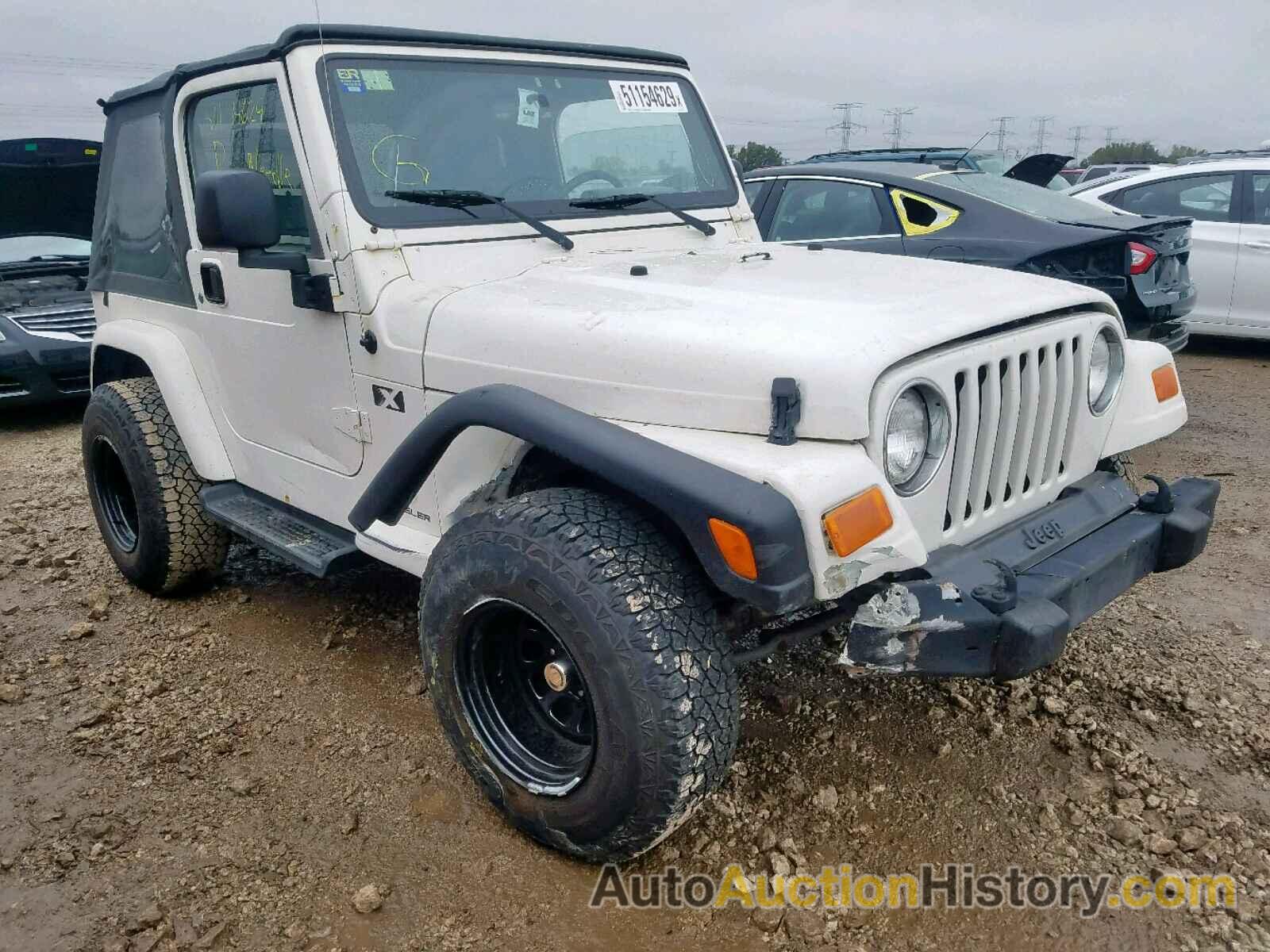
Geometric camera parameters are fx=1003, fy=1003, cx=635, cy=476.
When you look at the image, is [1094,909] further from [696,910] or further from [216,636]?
[216,636]

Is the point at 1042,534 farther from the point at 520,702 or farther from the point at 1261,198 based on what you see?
the point at 1261,198

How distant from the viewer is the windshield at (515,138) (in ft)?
9.75

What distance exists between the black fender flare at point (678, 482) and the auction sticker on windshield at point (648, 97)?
163 centimetres

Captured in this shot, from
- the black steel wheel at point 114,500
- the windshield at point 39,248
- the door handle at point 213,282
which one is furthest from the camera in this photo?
the windshield at point 39,248

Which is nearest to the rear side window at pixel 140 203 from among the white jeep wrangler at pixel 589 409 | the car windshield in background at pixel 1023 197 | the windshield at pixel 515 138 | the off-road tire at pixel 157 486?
the white jeep wrangler at pixel 589 409

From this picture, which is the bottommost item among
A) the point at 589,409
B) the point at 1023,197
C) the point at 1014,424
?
the point at 1014,424

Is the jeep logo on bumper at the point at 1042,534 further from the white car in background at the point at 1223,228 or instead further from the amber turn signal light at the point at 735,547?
the white car in background at the point at 1223,228

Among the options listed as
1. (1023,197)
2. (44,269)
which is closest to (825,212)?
(1023,197)

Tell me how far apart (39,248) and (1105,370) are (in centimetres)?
848

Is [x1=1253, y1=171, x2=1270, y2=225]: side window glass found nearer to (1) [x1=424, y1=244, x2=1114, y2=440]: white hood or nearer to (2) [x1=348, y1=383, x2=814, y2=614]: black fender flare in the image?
(1) [x1=424, y1=244, x2=1114, y2=440]: white hood

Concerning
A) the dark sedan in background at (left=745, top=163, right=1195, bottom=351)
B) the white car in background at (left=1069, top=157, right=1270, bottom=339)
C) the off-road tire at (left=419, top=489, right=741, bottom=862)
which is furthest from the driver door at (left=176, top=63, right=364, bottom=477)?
the white car in background at (left=1069, top=157, right=1270, bottom=339)

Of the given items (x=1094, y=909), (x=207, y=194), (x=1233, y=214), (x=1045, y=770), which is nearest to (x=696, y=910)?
(x=1094, y=909)

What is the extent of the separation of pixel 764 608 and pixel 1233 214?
7.86m

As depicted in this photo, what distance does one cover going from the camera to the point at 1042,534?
101 inches
